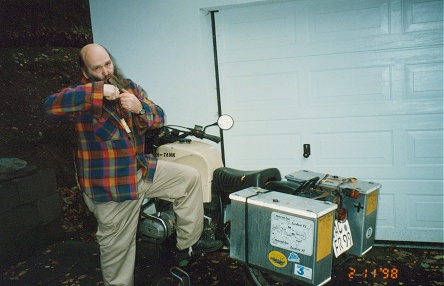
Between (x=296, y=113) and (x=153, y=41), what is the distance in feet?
6.28

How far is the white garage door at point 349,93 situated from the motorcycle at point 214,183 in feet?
3.97

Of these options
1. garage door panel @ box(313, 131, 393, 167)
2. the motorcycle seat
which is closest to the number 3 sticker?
the motorcycle seat

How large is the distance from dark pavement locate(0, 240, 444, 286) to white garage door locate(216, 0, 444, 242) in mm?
361

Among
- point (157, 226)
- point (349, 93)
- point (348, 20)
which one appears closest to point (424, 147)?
point (349, 93)

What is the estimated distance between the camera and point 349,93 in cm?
370

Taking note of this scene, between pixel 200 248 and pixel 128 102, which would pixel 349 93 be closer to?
pixel 200 248

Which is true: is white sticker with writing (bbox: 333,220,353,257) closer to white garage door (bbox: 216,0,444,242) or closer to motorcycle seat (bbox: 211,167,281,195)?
motorcycle seat (bbox: 211,167,281,195)

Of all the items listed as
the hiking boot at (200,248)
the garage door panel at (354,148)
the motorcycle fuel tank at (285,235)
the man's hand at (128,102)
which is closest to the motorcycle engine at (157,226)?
the hiking boot at (200,248)

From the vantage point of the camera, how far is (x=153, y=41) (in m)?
4.12

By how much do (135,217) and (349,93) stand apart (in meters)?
2.56

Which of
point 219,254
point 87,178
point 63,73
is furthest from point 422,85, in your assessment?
point 63,73

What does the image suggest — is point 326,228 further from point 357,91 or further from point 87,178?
point 357,91

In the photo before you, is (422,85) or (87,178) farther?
(422,85)

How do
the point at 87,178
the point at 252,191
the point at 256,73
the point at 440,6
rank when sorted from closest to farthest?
the point at 252,191
the point at 87,178
the point at 440,6
the point at 256,73
